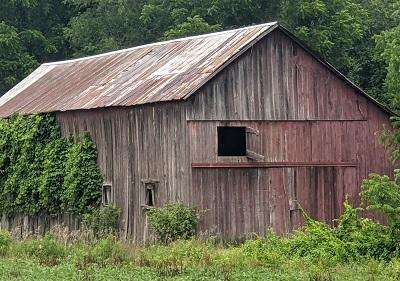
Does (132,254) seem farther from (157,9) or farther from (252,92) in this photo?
(157,9)

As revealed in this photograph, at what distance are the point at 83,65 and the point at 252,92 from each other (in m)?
11.2

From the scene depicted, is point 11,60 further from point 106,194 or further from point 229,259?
point 229,259

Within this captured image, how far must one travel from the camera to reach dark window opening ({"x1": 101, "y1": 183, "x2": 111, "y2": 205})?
32438 millimetres

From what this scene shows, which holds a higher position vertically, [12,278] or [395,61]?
[395,61]

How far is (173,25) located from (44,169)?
18378 mm

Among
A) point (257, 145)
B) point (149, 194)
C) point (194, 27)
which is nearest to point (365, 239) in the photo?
point (257, 145)

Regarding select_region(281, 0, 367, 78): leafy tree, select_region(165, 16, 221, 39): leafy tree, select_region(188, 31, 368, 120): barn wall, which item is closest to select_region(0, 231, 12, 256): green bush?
select_region(188, 31, 368, 120): barn wall

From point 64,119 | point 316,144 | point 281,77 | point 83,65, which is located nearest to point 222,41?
point 281,77

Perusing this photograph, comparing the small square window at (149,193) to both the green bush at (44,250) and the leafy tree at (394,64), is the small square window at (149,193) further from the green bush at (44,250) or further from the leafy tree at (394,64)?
the leafy tree at (394,64)

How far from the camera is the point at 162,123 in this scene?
2969 cm

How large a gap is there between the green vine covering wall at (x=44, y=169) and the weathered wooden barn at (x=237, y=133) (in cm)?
74

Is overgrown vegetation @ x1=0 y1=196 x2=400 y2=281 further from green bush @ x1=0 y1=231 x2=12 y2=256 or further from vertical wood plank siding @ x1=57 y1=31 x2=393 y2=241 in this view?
vertical wood plank siding @ x1=57 y1=31 x2=393 y2=241

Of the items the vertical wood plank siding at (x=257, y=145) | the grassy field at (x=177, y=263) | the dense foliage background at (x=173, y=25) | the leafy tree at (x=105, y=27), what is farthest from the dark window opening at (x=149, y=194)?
the leafy tree at (x=105, y=27)

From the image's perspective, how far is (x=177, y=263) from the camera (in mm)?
22359
